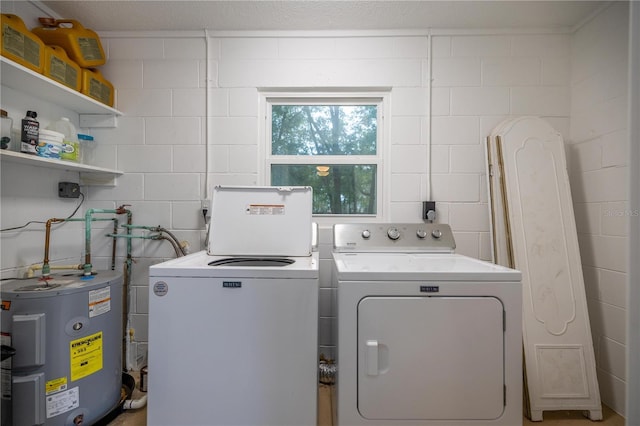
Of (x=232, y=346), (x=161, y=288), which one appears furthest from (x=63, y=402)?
(x=232, y=346)

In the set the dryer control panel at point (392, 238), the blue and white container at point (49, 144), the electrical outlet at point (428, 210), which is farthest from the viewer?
the electrical outlet at point (428, 210)

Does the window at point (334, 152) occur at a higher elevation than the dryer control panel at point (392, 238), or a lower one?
higher

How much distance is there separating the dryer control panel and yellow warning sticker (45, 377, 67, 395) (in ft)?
4.84

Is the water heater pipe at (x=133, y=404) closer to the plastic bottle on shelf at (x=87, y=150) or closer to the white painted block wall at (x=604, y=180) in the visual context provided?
the plastic bottle on shelf at (x=87, y=150)

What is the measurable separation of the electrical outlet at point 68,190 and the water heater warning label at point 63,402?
1.21 m

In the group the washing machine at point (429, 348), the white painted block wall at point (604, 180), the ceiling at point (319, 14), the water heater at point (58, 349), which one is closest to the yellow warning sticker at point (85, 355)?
the water heater at point (58, 349)

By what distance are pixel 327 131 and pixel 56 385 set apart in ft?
6.73

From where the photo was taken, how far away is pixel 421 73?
1951 mm

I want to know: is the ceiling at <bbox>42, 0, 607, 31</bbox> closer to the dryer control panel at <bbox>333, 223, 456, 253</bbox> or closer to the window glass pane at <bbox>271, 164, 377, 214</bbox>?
the window glass pane at <bbox>271, 164, 377, 214</bbox>

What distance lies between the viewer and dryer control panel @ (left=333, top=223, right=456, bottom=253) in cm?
170

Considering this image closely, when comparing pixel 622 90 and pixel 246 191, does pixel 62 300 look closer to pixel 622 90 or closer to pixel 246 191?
pixel 246 191

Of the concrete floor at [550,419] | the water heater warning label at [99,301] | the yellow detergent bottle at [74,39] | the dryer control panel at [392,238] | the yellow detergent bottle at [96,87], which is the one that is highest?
the yellow detergent bottle at [74,39]

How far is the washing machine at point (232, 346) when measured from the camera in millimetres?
1177

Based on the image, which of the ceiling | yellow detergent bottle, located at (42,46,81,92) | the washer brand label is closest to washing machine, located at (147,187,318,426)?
the washer brand label
